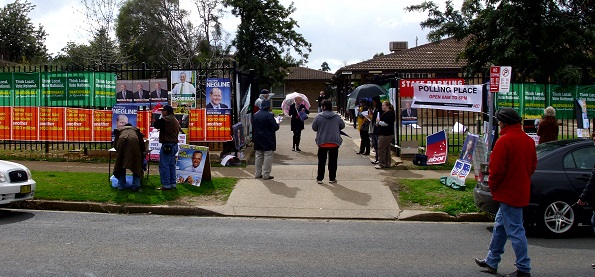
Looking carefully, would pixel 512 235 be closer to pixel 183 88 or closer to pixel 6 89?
pixel 183 88

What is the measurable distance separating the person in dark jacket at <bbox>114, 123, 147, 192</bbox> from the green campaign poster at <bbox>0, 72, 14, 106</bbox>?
5.93 metres

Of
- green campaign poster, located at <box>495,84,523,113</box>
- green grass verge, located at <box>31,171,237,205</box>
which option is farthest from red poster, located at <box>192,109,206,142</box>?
green campaign poster, located at <box>495,84,523,113</box>

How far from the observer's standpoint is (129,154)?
36.3ft

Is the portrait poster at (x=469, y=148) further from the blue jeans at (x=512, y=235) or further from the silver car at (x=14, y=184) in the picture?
the silver car at (x=14, y=184)

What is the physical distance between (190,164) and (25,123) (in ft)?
19.3

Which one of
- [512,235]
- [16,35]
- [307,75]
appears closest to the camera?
[512,235]

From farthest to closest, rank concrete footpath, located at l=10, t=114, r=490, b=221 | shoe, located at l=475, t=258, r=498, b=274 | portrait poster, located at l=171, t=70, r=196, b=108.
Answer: portrait poster, located at l=171, t=70, r=196, b=108 < concrete footpath, located at l=10, t=114, r=490, b=221 < shoe, located at l=475, t=258, r=498, b=274

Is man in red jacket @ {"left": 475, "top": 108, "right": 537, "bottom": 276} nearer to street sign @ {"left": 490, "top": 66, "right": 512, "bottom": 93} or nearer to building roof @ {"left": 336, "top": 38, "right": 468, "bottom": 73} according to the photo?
street sign @ {"left": 490, "top": 66, "right": 512, "bottom": 93}

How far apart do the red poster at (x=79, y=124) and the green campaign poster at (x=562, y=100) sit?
452 inches

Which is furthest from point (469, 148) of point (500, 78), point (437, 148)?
point (437, 148)

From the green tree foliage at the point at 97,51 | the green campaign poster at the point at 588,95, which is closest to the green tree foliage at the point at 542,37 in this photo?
the green campaign poster at the point at 588,95

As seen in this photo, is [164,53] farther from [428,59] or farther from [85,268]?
[85,268]

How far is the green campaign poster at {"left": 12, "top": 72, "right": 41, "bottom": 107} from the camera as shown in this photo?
15.5 metres

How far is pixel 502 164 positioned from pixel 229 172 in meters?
8.29
